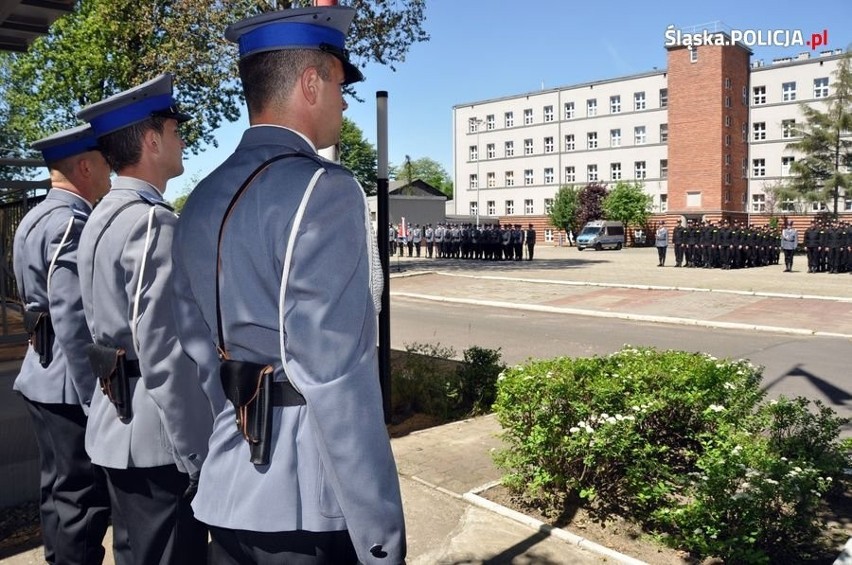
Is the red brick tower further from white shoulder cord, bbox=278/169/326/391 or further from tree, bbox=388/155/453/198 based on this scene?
tree, bbox=388/155/453/198

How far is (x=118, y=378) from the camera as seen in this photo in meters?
2.64

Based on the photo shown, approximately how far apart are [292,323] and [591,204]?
55471 millimetres

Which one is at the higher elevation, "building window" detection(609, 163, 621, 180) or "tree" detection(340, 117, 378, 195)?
"tree" detection(340, 117, 378, 195)

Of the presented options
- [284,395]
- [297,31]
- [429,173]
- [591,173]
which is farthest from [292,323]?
[429,173]

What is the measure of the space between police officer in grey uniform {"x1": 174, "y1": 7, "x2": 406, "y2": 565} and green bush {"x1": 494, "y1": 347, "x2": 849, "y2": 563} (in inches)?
102

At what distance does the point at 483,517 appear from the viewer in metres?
4.30

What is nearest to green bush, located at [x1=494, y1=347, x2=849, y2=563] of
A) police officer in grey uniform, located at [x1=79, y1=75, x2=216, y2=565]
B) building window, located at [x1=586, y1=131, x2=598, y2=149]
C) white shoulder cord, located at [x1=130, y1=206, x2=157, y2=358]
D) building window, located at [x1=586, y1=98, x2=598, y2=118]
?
police officer in grey uniform, located at [x1=79, y1=75, x2=216, y2=565]

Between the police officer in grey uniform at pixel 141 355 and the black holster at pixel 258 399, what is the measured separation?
724mm

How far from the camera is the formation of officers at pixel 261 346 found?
163 centimetres

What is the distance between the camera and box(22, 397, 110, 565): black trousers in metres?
3.21

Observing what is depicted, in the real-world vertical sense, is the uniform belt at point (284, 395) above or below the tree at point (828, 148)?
below

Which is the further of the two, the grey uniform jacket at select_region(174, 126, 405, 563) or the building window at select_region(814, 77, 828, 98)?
the building window at select_region(814, 77, 828, 98)

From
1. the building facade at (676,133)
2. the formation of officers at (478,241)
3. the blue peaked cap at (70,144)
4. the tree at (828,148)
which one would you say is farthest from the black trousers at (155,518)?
the building facade at (676,133)

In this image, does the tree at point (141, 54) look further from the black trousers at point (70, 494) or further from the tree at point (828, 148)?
the tree at point (828, 148)
